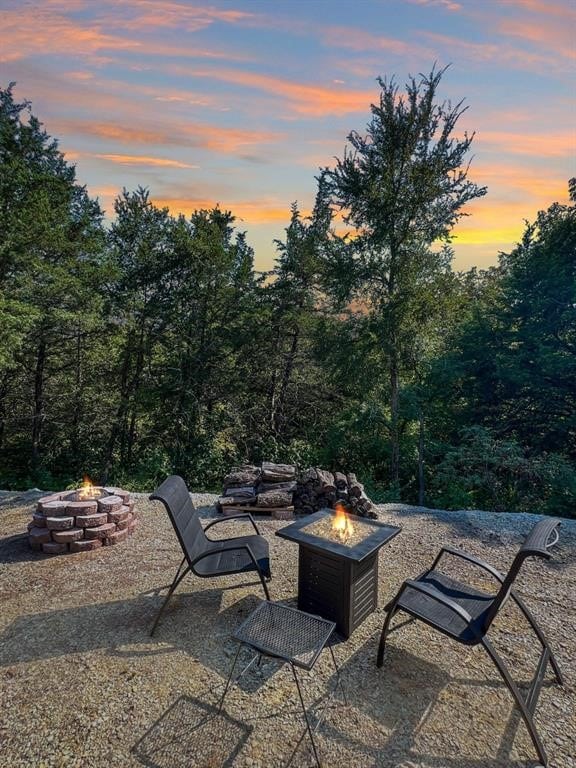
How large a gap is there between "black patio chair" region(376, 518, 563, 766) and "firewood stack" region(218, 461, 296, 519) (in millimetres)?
2744

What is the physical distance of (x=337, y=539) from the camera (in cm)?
301

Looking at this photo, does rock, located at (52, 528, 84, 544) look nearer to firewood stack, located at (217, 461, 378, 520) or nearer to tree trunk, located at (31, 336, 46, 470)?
firewood stack, located at (217, 461, 378, 520)

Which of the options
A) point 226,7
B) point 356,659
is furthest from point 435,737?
point 226,7

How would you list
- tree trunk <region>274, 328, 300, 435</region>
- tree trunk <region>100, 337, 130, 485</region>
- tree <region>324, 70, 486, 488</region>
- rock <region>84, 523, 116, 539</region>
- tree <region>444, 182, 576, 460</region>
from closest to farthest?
rock <region>84, 523, 116, 539</region> → tree <region>444, 182, 576, 460</region> → tree <region>324, 70, 486, 488</region> → tree trunk <region>100, 337, 130, 485</region> → tree trunk <region>274, 328, 300, 435</region>

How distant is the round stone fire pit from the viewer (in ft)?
13.6

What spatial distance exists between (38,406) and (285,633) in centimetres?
1218

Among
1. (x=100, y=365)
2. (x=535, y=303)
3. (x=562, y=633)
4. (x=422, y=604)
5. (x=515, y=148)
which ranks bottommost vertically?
(x=562, y=633)

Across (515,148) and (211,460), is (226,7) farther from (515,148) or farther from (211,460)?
(211,460)

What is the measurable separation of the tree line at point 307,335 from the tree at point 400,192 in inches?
1.7

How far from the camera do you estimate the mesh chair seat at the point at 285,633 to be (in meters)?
2.19

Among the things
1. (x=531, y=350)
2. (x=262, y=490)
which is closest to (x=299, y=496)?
(x=262, y=490)

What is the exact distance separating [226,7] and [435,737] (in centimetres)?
632

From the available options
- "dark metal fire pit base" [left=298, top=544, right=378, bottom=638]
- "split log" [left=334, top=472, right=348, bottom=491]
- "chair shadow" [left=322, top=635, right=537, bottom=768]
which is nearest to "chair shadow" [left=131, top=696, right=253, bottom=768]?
"chair shadow" [left=322, top=635, right=537, bottom=768]

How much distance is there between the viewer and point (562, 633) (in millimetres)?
3020
